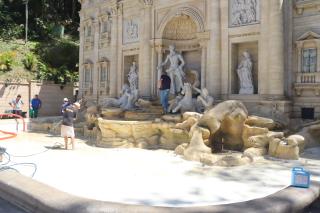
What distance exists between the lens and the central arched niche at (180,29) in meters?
18.2

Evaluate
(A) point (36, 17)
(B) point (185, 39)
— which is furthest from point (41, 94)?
(B) point (185, 39)

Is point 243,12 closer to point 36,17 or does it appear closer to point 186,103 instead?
point 186,103

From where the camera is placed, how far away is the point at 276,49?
13852 millimetres

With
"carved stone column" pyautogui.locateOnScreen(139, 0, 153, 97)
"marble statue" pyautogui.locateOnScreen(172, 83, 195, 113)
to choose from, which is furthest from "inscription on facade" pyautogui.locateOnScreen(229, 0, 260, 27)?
"carved stone column" pyautogui.locateOnScreen(139, 0, 153, 97)

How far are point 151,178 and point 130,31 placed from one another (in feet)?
45.1

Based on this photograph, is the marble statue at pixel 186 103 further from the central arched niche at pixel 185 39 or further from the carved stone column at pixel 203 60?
the central arched niche at pixel 185 39

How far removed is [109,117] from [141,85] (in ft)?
12.6

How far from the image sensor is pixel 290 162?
33.9ft

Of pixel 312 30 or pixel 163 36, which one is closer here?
pixel 312 30

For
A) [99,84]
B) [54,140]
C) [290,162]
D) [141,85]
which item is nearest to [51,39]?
[99,84]

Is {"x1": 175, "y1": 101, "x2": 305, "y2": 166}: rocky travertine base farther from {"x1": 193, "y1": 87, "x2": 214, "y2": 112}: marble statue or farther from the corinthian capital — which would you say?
the corinthian capital

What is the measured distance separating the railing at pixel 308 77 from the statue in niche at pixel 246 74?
200 cm

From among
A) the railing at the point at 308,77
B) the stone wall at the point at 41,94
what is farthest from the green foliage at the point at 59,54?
the railing at the point at 308,77

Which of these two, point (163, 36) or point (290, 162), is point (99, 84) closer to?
point (163, 36)
